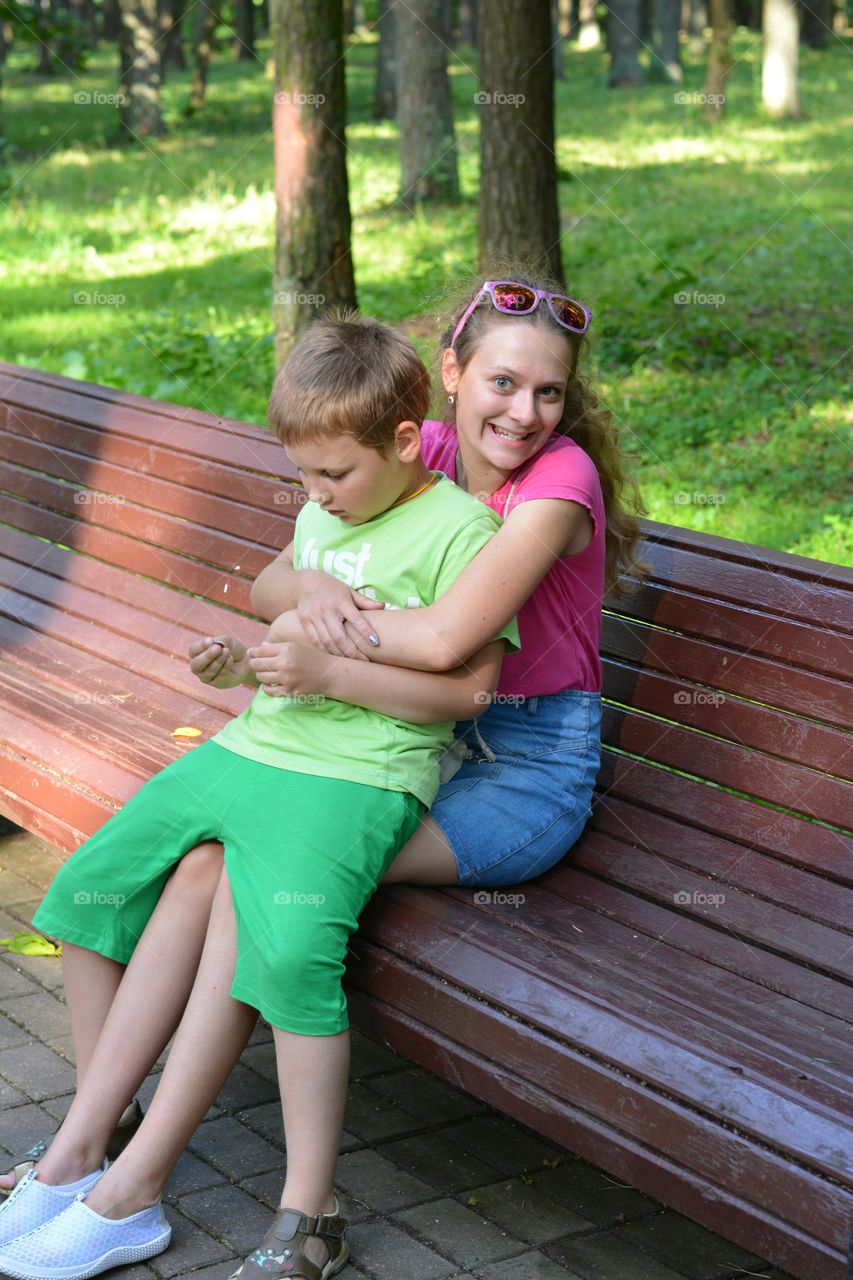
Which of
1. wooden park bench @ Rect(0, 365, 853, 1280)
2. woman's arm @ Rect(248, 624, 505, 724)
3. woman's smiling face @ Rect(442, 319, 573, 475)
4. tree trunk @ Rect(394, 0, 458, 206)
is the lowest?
wooden park bench @ Rect(0, 365, 853, 1280)

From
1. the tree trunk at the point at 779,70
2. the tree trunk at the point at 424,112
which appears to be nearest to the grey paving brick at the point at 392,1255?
the tree trunk at the point at 424,112

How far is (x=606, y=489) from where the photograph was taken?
113 inches

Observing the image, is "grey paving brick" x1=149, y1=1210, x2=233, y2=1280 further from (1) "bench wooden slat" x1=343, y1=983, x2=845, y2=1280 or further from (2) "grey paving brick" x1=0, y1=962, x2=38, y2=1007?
(2) "grey paving brick" x1=0, y1=962, x2=38, y2=1007

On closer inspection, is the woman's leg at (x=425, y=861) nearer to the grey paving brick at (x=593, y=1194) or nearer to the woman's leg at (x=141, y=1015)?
the woman's leg at (x=141, y=1015)

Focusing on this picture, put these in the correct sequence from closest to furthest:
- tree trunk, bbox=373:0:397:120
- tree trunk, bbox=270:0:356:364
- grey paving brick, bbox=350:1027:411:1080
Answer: grey paving brick, bbox=350:1027:411:1080 < tree trunk, bbox=270:0:356:364 < tree trunk, bbox=373:0:397:120

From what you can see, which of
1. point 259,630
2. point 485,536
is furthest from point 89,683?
point 485,536

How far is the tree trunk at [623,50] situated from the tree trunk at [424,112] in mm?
16708

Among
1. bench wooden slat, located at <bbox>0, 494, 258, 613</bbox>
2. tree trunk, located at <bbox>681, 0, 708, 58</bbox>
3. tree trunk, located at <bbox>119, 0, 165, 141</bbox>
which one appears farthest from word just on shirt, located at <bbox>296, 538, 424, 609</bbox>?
tree trunk, located at <bbox>681, 0, 708, 58</bbox>

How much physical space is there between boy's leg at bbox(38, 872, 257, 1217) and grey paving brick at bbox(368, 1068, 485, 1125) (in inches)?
29.2

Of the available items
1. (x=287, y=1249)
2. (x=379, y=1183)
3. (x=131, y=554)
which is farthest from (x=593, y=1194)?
(x=131, y=554)

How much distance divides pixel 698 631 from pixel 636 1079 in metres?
1.03

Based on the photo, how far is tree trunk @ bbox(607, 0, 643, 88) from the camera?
97.6ft

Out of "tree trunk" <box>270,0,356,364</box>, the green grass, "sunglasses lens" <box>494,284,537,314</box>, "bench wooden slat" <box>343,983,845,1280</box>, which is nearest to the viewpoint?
"bench wooden slat" <box>343,983,845,1280</box>

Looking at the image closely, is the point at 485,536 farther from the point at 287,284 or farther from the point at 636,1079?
the point at 287,284
